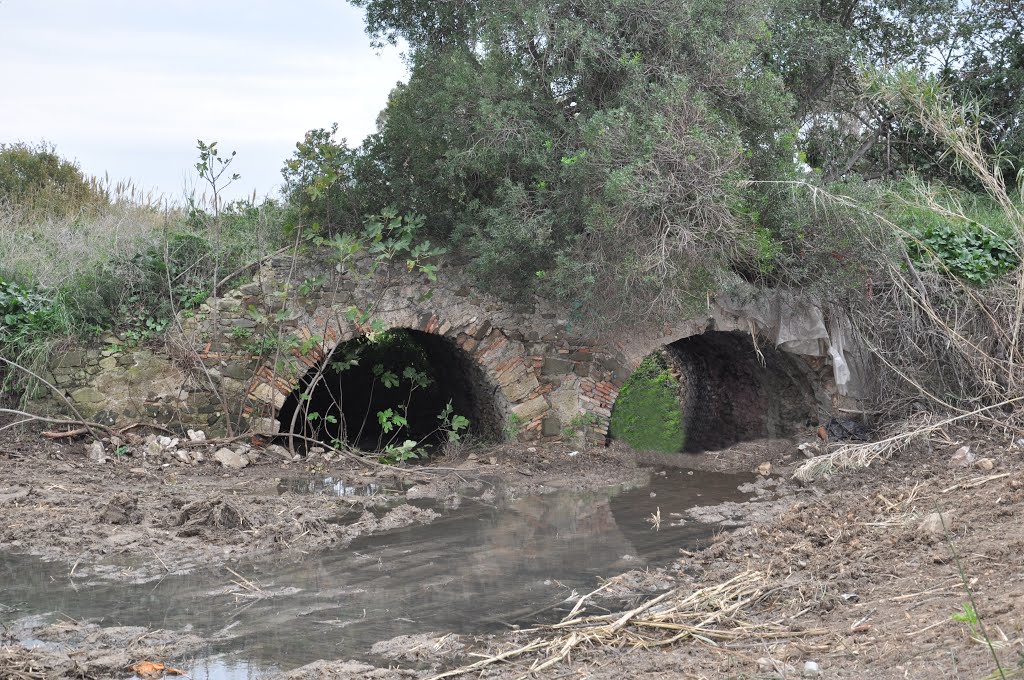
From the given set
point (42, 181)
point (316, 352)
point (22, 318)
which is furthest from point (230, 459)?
point (42, 181)

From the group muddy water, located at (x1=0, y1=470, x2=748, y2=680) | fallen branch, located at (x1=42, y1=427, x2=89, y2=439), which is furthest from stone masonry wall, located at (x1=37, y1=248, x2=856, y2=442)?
muddy water, located at (x1=0, y1=470, x2=748, y2=680)

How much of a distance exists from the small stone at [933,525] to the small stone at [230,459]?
621cm

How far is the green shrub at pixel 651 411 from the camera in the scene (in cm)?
1509

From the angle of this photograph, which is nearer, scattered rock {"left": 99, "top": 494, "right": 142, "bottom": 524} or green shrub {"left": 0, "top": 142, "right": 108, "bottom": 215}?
scattered rock {"left": 99, "top": 494, "right": 142, "bottom": 524}

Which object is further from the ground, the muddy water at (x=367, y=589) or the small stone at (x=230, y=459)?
the small stone at (x=230, y=459)

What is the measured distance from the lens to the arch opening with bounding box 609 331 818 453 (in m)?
11.7

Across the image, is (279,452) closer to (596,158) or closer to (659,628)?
(596,158)

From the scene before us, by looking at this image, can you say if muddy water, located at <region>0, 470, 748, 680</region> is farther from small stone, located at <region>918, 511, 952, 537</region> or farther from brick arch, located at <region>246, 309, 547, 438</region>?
brick arch, located at <region>246, 309, 547, 438</region>

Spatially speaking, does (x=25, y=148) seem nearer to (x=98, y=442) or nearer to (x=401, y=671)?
(x=98, y=442)

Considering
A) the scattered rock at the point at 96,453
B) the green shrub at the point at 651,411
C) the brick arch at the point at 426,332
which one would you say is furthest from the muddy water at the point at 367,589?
the green shrub at the point at 651,411

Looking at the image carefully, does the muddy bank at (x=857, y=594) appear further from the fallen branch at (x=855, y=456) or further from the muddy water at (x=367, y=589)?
the fallen branch at (x=855, y=456)

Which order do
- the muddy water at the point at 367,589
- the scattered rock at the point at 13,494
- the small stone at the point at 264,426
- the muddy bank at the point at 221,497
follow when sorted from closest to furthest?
the muddy water at the point at 367,589
the muddy bank at the point at 221,497
the scattered rock at the point at 13,494
the small stone at the point at 264,426

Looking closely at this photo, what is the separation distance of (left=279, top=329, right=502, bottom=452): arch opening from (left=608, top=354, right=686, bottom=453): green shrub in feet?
11.6

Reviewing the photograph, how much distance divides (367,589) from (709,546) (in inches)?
99.6
